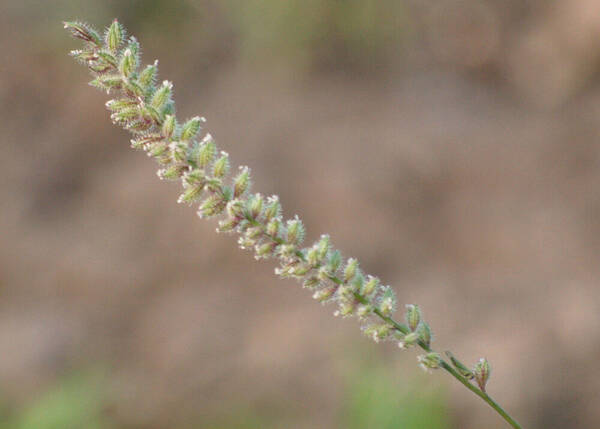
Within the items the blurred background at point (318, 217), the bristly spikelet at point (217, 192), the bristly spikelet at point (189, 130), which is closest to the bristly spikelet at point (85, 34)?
the bristly spikelet at point (217, 192)

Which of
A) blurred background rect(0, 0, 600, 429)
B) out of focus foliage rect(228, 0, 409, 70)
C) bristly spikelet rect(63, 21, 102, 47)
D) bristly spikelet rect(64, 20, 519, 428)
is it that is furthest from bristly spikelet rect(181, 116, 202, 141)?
out of focus foliage rect(228, 0, 409, 70)

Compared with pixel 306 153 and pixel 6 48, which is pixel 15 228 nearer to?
pixel 6 48

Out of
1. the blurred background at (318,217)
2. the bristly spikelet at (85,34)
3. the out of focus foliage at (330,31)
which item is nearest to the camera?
the bristly spikelet at (85,34)

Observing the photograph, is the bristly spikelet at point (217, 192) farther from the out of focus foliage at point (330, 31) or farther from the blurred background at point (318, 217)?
the out of focus foliage at point (330, 31)

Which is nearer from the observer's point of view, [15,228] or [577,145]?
[577,145]

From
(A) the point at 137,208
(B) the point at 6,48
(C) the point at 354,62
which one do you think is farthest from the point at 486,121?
(B) the point at 6,48
